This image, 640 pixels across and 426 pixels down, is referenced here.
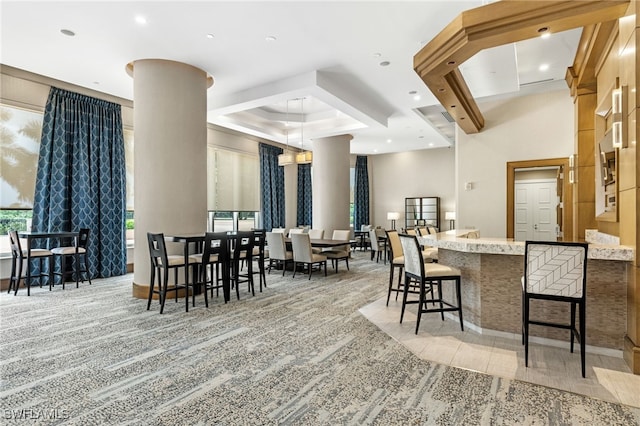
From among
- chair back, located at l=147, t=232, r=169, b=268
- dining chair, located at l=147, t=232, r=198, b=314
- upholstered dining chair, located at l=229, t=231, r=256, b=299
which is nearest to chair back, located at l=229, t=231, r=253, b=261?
upholstered dining chair, located at l=229, t=231, r=256, b=299

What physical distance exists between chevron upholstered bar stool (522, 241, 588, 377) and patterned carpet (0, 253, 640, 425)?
669 millimetres

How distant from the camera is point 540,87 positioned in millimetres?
6605

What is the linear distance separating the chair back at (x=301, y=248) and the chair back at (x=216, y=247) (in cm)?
196

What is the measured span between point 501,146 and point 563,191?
1363 mm

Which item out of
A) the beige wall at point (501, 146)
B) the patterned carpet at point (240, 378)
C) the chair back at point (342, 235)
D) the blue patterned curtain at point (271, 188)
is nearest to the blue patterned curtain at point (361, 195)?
the blue patterned curtain at point (271, 188)

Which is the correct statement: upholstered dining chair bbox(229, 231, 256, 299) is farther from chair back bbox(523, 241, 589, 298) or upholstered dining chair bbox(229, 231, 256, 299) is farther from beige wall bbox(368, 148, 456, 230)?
beige wall bbox(368, 148, 456, 230)

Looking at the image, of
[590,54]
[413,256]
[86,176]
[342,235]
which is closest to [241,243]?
[413,256]

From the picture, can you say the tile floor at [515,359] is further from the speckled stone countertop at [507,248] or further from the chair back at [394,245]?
the chair back at [394,245]

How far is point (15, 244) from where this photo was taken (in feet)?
17.6

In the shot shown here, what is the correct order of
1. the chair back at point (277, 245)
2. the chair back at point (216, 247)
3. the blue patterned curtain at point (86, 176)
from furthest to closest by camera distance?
the chair back at point (277, 245) → the blue patterned curtain at point (86, 176) → the chair back at point (216, 247)

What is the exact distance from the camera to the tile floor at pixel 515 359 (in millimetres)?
2490

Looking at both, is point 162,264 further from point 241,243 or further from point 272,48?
point 272,48

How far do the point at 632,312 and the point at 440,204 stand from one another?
9.91 metres

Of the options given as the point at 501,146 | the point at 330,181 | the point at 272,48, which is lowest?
the point at 330,181
